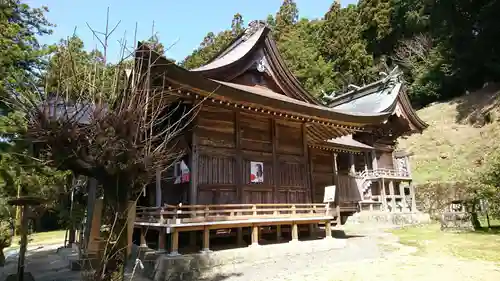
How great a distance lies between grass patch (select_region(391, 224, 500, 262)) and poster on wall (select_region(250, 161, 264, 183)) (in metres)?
5.76

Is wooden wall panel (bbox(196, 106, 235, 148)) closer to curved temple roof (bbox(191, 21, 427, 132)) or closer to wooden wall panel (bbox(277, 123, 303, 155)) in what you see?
curved temple roof (bbox(191, 21, 427, 132))

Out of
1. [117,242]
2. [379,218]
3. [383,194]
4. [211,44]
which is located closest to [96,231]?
[117,242]

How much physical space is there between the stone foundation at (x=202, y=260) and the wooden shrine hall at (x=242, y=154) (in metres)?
0.36

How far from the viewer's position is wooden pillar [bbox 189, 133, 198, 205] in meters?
9.98

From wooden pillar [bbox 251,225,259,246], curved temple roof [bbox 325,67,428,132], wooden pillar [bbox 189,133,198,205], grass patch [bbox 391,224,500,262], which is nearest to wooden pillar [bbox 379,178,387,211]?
curved temple roof [bbox 325,67,428,132]

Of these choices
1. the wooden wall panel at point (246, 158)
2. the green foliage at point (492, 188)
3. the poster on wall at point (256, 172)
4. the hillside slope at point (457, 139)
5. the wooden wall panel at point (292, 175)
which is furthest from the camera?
the hillside slope at point (457, 139)

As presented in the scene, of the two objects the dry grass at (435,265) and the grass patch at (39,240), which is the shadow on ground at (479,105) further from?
the grass patch at (39,240)

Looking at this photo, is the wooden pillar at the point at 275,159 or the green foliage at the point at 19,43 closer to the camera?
the green foliage at the point at 19,43

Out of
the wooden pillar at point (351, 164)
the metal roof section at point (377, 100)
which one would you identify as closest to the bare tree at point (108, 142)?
the wooden pillar at point (351, 164)

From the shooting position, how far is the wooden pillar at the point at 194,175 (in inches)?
393

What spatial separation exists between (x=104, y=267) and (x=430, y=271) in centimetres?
740

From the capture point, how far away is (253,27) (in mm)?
14633

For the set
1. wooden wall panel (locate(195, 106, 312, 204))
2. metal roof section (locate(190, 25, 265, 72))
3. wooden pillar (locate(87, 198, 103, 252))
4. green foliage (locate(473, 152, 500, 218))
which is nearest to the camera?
wooden pillar (locate(87, 198, 103, 252))

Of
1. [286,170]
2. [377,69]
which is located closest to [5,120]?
[286,170]
